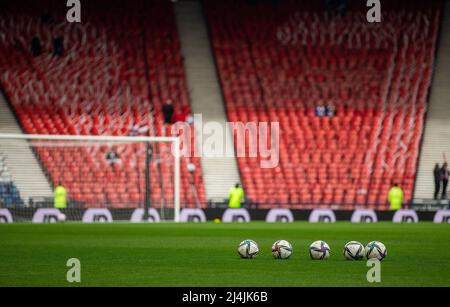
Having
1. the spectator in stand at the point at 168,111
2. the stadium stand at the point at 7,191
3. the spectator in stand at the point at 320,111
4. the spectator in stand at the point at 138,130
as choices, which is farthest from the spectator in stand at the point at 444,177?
the stadium stand at the point at 7,191

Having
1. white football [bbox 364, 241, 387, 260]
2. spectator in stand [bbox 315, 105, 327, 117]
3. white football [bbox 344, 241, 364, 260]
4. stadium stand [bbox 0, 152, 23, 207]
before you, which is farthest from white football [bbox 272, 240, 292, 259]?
spectator in stand [bbox 315, 105, 327, 117]

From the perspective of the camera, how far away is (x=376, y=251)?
42.8 feet

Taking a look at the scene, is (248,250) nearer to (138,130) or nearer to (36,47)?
(138,130)

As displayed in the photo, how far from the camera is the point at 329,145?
37000mm

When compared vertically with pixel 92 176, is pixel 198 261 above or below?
below

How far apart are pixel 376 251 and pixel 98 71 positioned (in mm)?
27745

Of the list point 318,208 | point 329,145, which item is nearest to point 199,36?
point 329,145

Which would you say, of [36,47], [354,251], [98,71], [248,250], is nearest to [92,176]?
[98,71]

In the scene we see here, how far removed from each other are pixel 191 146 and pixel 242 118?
2717 mm

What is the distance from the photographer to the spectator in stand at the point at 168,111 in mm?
37344

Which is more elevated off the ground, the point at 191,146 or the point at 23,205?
the point at 191,146

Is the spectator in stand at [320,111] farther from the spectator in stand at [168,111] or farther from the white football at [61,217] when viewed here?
the white football at [61,217]
